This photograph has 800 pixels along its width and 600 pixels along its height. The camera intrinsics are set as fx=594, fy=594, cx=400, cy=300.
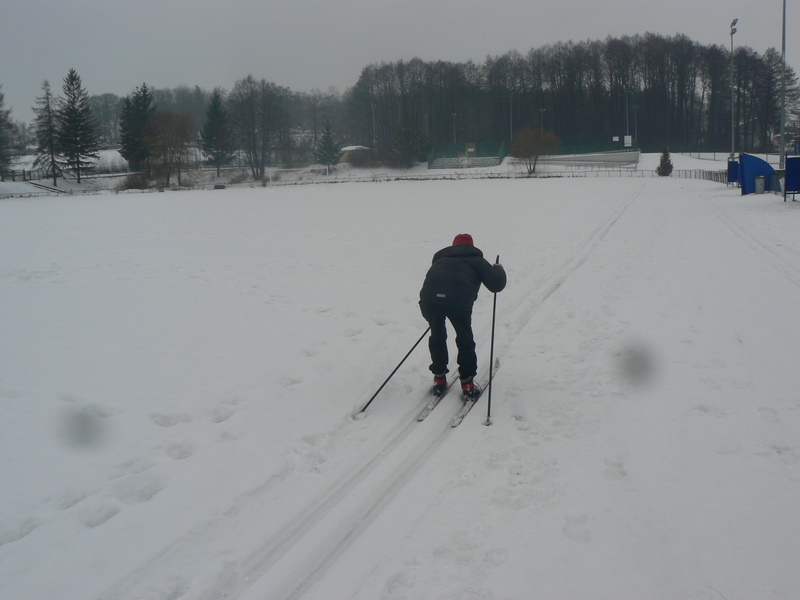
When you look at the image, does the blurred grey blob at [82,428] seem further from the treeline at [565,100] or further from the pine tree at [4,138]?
the treeline at [565,100]

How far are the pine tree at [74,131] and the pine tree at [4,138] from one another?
5.03 meters

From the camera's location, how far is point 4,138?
67.5 metres

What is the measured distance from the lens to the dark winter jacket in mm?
5848

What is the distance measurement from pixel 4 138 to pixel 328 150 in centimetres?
4228

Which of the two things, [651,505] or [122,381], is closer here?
[651,505]

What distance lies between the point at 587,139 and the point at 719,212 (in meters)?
93.8

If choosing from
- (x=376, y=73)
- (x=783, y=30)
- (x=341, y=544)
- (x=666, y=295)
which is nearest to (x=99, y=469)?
(x=341, y=544)

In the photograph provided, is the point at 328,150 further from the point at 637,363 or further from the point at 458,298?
the point at 458,298

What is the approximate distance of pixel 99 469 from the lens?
4.73 m

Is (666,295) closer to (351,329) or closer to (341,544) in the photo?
(351,329)

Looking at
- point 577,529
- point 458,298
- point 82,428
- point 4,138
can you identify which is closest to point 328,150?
point 4,138

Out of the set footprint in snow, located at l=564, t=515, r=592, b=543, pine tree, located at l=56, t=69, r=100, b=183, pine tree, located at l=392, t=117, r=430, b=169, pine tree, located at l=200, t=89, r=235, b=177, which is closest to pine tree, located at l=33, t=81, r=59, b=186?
pine tree, located at l=56, t=69, r=100, b=183

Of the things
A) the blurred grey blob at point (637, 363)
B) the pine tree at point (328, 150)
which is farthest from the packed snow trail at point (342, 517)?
the pine tree at point (328, 150)

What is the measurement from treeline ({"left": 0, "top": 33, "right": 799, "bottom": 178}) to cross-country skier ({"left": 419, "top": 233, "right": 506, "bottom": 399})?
88312 millimetres
